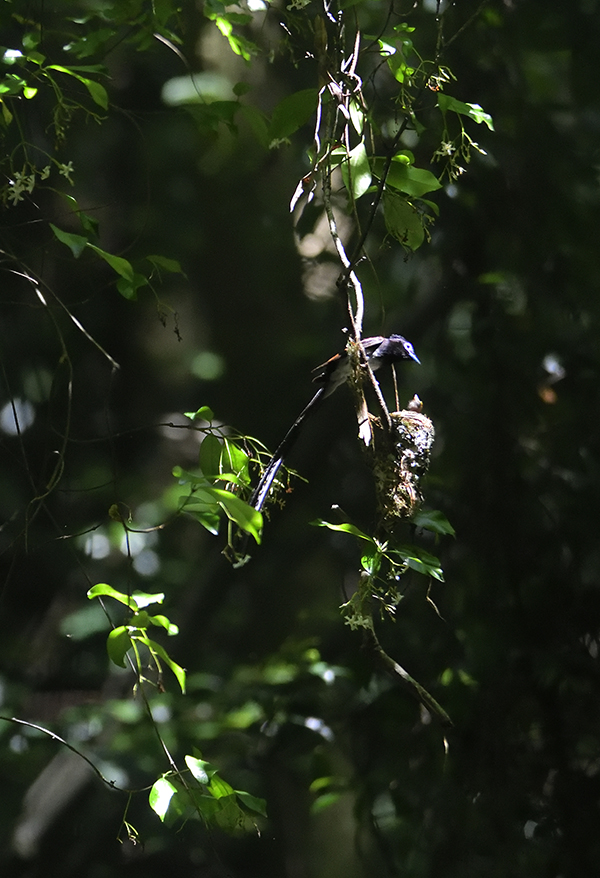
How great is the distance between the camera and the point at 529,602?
1.28 metres

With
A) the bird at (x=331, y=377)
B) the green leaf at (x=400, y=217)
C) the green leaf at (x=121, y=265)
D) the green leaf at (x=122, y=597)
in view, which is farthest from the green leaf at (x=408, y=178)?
the green leaf at (x=122, y=597)

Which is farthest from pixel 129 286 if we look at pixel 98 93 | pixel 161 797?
pixel 161 797

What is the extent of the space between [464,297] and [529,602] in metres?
0.53

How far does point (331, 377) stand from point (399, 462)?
0.11m

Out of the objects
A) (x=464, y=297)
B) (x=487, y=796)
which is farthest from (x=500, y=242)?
(x=487, y=796)

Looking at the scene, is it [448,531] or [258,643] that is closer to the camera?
[448,531]

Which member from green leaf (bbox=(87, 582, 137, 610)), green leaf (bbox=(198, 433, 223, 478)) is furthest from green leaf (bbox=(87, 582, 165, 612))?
green leaf (bbox=(198, 433, 223, 478))

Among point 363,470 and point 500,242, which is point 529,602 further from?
point 500,242

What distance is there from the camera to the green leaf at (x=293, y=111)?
0.74 meters

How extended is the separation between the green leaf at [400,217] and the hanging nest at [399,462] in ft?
0.62

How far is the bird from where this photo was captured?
768 millimetres

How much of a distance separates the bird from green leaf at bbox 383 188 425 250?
0.36 feet

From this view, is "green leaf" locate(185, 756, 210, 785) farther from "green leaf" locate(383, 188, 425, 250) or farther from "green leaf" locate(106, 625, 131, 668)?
"green leaf" locate(383, 188, 425, 250)

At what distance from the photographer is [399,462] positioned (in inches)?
30.5
